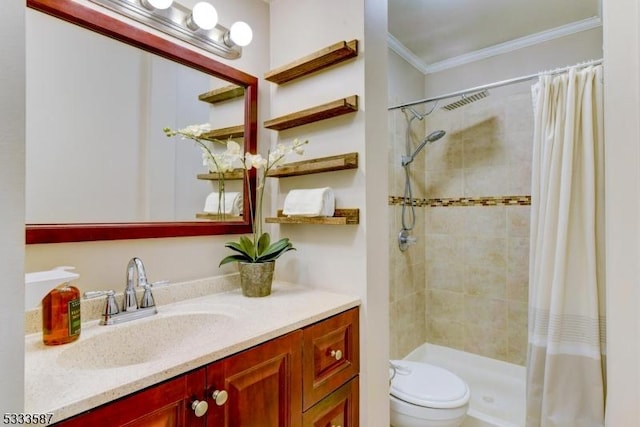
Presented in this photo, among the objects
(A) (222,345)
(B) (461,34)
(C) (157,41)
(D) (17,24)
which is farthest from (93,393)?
(B) (461,34)

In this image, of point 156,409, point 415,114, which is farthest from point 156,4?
point 415,114

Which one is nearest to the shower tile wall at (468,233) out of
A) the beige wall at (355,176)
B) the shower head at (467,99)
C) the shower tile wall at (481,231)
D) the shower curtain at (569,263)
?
the shower tile wall at (481,231)

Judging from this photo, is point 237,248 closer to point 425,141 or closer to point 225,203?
point 225,203

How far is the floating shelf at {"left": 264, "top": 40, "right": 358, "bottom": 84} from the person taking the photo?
1.30 metres

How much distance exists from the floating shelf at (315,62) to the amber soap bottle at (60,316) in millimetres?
1192

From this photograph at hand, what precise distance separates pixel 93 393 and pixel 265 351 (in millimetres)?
410

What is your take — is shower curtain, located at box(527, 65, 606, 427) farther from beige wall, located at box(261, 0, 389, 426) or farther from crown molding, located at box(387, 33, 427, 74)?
crown molding, located at box(387, 33, 427, 74)

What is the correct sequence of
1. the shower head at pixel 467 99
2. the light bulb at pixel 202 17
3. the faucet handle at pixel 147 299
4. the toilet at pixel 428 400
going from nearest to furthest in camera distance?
1. the faucet handle at pixel 147 299
2. the light bulb at pixel 202 17
3. the toilet at pixel 428 400
4. the shower head at pixel 467 99

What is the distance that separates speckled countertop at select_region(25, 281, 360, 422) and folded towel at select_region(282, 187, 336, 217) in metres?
0.35

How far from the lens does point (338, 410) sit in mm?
1169

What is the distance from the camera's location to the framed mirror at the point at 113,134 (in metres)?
1.00

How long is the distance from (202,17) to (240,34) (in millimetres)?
181

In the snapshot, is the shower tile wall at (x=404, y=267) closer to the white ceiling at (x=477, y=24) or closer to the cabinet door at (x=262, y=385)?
the white ceiling at (x=477, y=24)

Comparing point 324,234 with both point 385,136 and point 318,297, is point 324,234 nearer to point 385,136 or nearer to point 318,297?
point 318,297
